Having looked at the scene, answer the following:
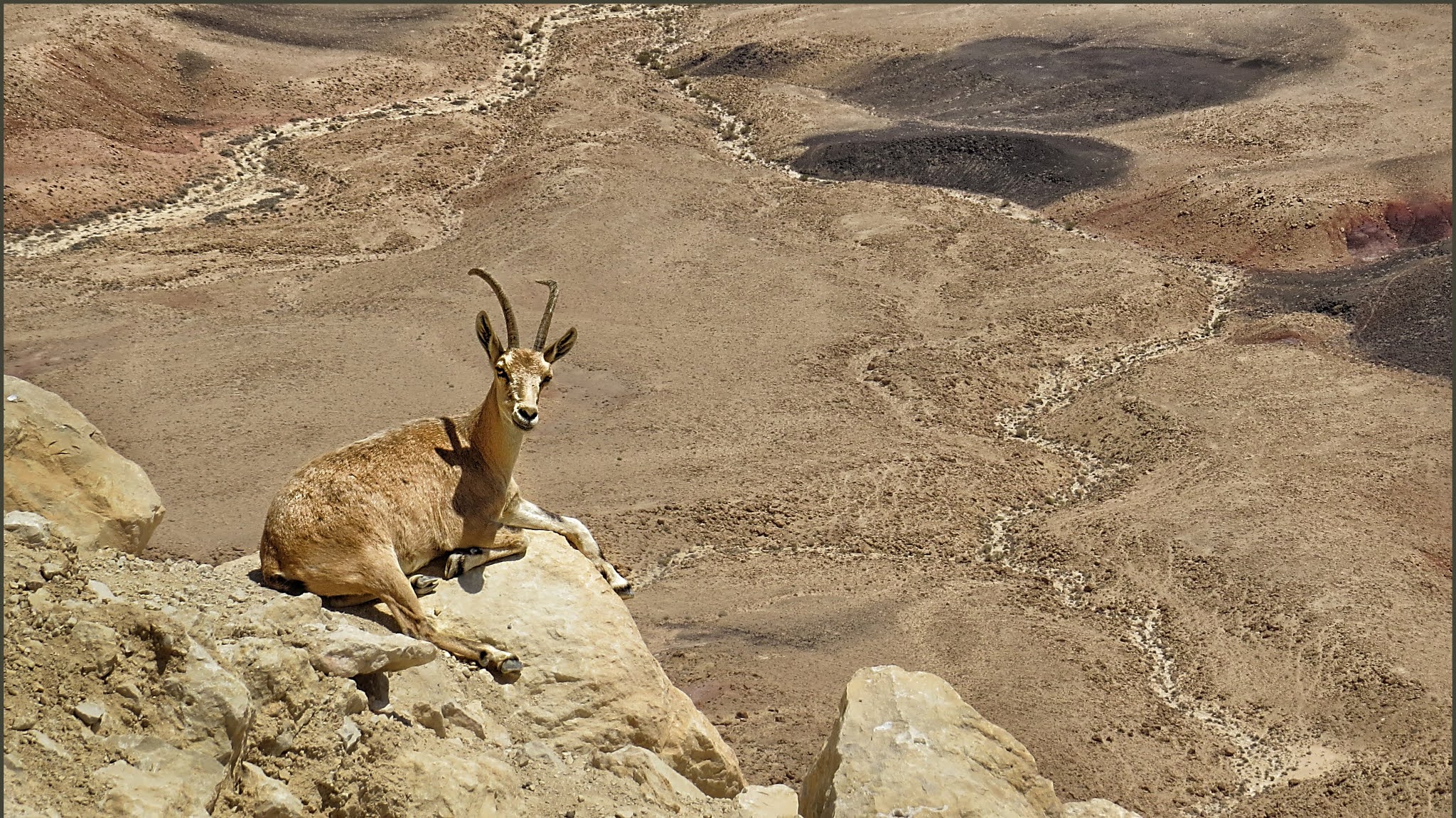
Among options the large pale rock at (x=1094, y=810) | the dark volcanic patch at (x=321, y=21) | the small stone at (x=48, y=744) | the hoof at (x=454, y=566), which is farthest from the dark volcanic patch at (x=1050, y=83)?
the small stone at (x=48, y=744)

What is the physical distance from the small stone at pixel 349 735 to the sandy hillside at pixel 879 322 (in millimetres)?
6679

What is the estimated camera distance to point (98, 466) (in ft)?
35.3

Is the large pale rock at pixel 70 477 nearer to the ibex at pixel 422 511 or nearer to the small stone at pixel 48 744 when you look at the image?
the ibex at pixel 422 511

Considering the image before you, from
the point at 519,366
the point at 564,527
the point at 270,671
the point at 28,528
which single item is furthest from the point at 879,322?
the point at 28,528

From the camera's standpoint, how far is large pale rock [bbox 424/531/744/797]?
10.4 metres

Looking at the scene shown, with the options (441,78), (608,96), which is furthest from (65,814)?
(441,78)

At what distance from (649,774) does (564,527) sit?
277 cm

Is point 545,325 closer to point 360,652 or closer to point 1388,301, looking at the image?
point 360,652

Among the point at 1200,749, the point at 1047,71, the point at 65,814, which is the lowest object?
the point at 1200,749

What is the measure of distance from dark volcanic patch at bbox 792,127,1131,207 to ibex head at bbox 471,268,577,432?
2405 cm

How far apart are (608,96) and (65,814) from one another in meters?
35.2

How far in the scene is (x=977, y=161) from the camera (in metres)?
35.6

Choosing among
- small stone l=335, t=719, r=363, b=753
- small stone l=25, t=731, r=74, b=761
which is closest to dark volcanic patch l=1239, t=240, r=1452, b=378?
small stone l=335, t=719, r=363, b=753

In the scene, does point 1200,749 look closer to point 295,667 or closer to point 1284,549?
point 1284,549
